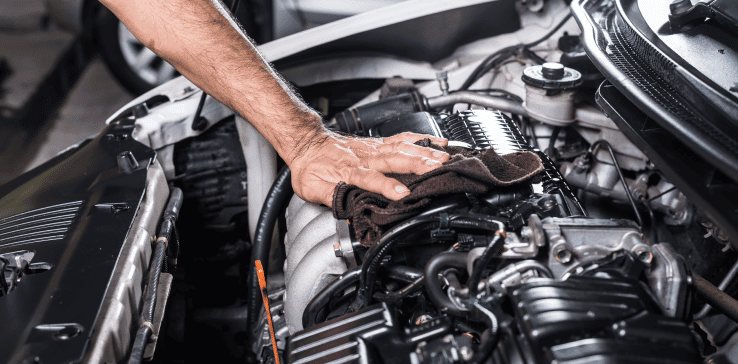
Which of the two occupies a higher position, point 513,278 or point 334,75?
point 334,75

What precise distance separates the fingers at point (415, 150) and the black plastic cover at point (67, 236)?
20.1 inches

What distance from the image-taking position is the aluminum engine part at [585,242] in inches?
29.6

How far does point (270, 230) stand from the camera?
4.32 ft

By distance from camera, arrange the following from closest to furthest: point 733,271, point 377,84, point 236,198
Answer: point 733,271, point 236,198, point 377,84

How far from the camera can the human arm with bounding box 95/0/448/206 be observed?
1050 millimetres

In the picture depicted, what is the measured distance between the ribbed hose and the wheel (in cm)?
238

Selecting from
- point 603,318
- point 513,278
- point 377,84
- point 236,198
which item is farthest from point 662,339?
point 377,84

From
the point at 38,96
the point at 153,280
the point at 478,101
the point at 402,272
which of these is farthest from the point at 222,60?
the point at 38,96

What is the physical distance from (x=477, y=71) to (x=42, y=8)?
4.82m

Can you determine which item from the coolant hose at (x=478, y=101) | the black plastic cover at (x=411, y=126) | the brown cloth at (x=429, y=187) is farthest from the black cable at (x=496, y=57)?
the brown cloth at (x=429, y=187)

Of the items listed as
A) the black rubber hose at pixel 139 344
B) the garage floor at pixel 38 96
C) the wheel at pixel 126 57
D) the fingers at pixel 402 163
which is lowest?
the fingers at pixel 402 163

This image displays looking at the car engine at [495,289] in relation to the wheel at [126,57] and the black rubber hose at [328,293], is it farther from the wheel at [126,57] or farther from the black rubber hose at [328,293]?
the wheel at [126,57]

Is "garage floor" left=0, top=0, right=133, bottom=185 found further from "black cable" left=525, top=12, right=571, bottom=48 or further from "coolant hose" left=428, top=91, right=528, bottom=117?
"black cable" left=525, top=12, right=571, bottom=48

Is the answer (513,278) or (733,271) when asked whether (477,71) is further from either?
(513,278)
